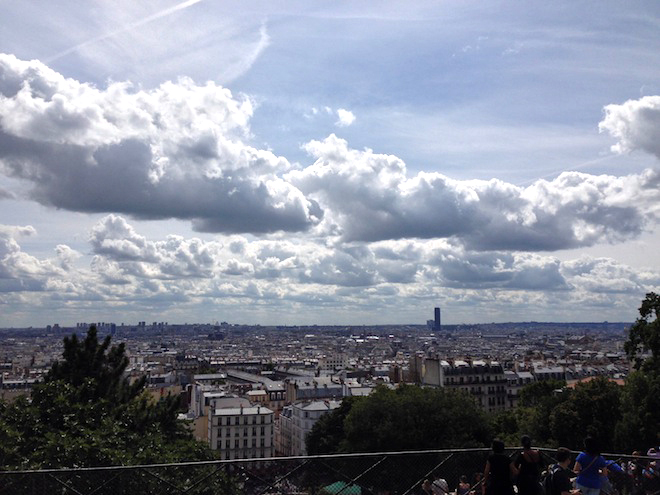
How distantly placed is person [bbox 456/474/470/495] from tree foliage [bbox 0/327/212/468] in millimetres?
12748

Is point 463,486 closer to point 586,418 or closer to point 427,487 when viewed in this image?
point 427,487

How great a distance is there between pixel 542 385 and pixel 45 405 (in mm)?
47524

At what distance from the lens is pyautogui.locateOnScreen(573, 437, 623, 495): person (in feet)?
30.2

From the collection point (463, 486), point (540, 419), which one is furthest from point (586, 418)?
point (463, 486)

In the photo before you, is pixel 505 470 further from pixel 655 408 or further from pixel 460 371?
pixel 460 371

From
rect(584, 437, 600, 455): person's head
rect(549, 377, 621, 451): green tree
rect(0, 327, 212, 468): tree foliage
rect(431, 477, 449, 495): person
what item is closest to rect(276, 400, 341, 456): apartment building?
rect(549, 377, 621, 451): green tree

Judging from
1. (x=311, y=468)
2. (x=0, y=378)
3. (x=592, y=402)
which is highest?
(x=311, y=468)

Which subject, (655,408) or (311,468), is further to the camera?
(655,408)

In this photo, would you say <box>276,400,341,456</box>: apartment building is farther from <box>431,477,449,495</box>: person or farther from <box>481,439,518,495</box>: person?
<box>481,439,518,495</box>: person

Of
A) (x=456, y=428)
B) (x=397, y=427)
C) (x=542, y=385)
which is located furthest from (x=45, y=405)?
(x=542, y=385)

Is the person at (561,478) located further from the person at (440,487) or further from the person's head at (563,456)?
the person at (440,487)

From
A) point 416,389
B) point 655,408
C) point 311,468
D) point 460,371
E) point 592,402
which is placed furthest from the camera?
point 460,371

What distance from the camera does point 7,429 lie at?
20172 mm

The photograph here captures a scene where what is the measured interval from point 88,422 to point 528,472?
18.0 meters
